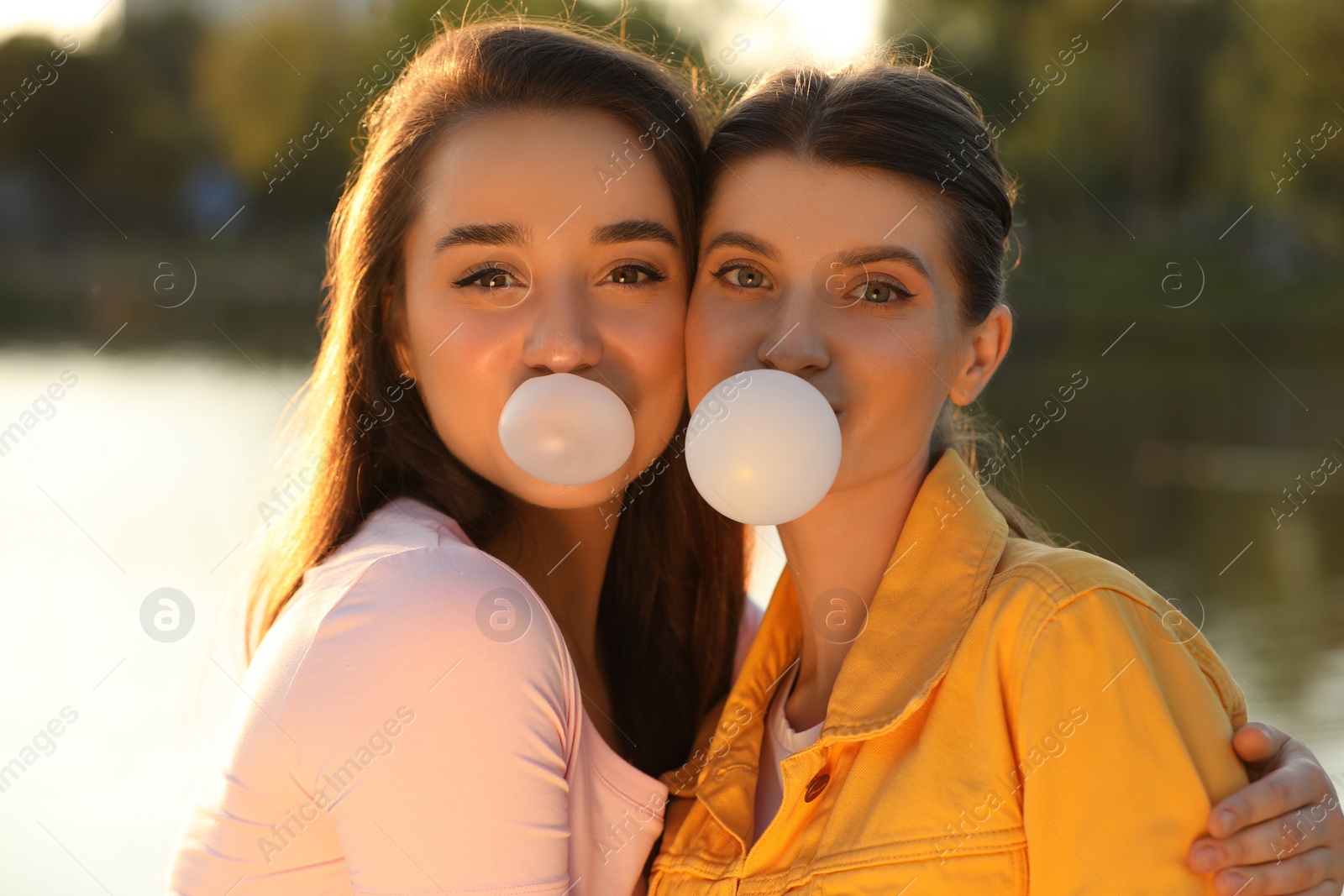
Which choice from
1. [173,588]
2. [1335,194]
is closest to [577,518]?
[173,588]

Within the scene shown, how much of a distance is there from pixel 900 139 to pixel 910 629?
76 centimetres

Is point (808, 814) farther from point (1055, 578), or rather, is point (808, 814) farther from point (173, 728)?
point (173, 728)

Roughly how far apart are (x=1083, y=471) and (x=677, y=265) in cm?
900

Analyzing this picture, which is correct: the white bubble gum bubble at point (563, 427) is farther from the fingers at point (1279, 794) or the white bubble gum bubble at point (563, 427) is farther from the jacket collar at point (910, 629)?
the fingers at point (1279, 794)

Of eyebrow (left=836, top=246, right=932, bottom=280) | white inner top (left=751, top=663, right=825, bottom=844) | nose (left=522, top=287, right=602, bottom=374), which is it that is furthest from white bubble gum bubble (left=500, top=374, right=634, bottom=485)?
white inner top (left=751, top=663, right=825, bottom=844)

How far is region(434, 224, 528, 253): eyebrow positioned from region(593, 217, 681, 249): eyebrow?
0.40ft

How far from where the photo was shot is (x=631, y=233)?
6.96 ft

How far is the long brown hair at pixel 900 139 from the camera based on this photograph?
2008 mm

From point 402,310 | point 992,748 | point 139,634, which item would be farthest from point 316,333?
point 992,748

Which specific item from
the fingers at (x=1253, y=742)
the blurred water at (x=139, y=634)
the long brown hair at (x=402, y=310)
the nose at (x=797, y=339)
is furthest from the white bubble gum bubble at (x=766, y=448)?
the blurred water at (x=139, y=634)

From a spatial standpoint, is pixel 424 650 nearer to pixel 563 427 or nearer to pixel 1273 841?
pixel 563 427

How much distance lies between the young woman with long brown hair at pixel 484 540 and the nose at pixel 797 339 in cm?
26

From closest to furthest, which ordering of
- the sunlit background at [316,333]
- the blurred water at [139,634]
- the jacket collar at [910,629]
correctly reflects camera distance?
the jacket collar at [910,629]
the blurred water at [139,634]
the sunlit background at [316,333]

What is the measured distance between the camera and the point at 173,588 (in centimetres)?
682
